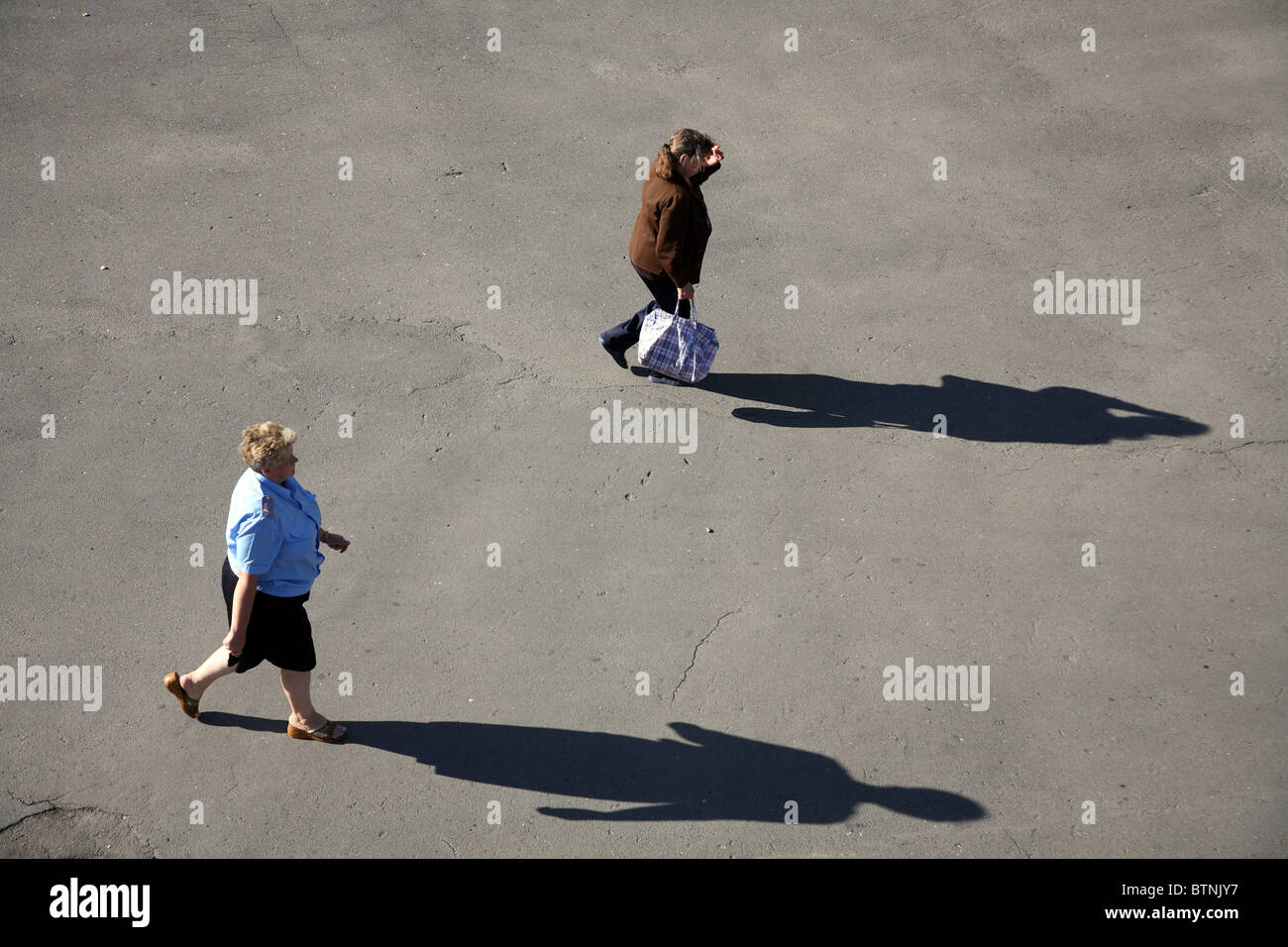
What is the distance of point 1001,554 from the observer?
6887 millimetres

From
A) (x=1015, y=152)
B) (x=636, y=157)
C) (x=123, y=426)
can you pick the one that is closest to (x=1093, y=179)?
(x=1015, y=152)

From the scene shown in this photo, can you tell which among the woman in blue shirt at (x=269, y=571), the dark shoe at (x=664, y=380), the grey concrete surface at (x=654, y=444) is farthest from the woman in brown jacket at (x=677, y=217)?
the woman in blue shirt at (x=269, y=571)

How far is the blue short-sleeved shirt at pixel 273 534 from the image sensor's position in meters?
4.98

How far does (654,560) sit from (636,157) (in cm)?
447

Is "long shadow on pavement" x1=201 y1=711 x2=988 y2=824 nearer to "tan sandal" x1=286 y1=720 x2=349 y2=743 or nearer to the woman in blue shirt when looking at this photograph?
"tan sandal" x1=286 y1=720 x2=349 y2=743

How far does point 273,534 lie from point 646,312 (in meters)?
3.53

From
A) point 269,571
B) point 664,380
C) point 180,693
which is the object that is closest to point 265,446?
point 269,571

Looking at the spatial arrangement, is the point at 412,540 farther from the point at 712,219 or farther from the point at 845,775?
the point at 712,219

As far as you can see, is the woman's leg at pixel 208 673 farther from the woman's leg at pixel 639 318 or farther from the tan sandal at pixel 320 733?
the woman's leg at pixel 639 318

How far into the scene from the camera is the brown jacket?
23.4ft

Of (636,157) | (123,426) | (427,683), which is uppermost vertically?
(636,157)

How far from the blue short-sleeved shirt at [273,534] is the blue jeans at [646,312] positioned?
312 centimetres

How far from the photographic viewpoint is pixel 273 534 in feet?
16.5

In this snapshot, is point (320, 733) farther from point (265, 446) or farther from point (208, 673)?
point (265, 446)
